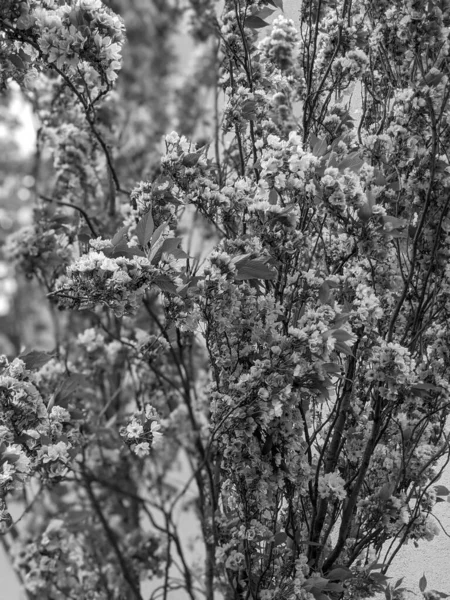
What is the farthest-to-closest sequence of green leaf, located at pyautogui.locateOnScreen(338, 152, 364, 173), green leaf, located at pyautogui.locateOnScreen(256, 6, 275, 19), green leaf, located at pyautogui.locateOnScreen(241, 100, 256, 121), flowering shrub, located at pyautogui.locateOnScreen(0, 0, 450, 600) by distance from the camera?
green leaf, located at pyautogui.locateOnScreen(256, 6, 275, 19) → green leaf, located at pyautogui.locateOnScreen(241, 100, 256, 121) → green leaf, located at pyautogui.locateOnScreen(338, 152, 364, 173) → flowering shrub, located at pyautogui.locateOnScreen(0, 0, 450, 600)

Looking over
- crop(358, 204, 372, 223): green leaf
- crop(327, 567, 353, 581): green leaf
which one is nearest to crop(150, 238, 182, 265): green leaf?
crop(358, 204, 372, 223): green leaf

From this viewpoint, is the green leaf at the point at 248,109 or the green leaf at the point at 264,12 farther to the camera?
the green leaf at the point at 264,12

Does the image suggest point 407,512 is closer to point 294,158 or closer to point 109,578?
point 294,158

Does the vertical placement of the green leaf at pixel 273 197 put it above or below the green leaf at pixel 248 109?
below

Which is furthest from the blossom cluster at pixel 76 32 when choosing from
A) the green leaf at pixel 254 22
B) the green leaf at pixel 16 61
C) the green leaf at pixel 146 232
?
the green leaf at pixel 254 22

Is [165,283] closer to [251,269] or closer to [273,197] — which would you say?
[251,269]

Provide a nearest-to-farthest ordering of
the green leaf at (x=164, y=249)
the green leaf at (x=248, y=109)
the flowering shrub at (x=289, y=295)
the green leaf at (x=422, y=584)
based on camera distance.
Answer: the green leaf at (x=164, y=249) → the flowering shrub at (x=289, y=295) → the green leaf at (x=248, y=109) → the green leaf at (x=422, y=584)

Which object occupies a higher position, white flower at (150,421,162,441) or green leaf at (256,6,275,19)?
green leaf at (256,6,275,19)

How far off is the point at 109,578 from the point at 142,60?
243 centimetres

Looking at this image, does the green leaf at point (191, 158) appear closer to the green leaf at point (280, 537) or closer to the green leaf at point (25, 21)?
the green leaf at point (25, 21)

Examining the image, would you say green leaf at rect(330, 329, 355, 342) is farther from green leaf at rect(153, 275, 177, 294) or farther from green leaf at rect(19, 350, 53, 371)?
green leaf at rect(19, 350, 53, 371)

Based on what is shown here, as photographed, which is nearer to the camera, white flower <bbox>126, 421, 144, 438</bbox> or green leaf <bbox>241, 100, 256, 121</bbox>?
white flower <bbox>126, 421, 144, 438</bbox>

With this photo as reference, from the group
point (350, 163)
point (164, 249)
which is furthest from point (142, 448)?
point (350, 163)

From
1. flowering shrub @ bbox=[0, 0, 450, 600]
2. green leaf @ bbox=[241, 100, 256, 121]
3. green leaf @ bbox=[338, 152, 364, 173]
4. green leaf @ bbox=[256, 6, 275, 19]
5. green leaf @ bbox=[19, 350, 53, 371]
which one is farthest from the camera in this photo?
green leaf @ bbox=[256, 6, 275, 19]
